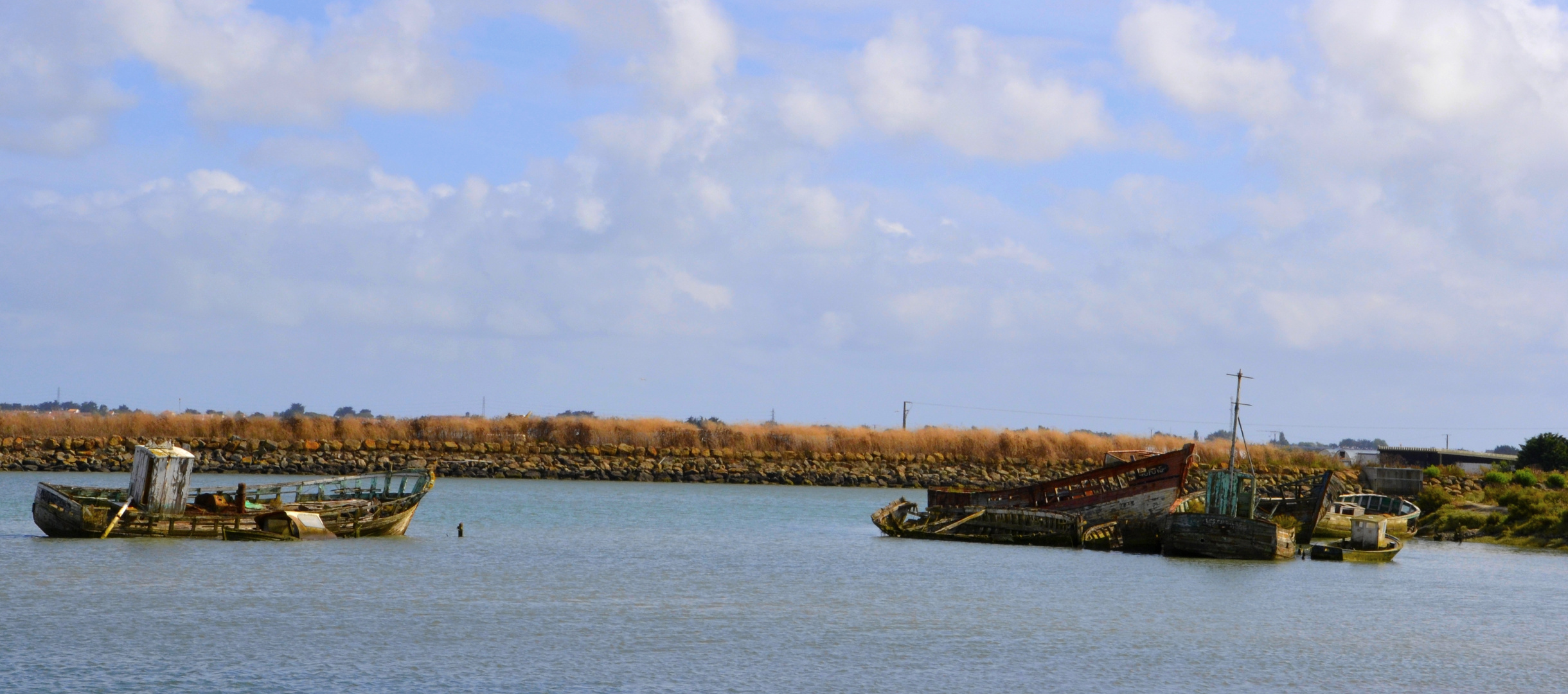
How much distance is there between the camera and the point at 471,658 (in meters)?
23.5

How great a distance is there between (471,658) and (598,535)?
80.1 ft

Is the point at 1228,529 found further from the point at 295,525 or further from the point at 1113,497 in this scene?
the point at 295,525

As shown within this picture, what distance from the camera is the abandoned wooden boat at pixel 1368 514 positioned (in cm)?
5191

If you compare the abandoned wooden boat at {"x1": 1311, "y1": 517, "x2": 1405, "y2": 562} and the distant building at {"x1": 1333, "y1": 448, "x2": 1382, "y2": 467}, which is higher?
the distant building at {"x1": 1333, "y1": 448, "x2": 1382, "y2": 467}

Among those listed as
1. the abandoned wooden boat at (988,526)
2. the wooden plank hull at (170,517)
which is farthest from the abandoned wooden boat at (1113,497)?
the wooden plank hull at (170,517)

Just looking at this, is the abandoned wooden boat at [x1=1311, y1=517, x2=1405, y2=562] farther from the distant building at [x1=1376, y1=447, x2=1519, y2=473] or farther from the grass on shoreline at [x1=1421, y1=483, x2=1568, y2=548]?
the distant building at [x1=1376, y1=447, x2=1519, y2=473]

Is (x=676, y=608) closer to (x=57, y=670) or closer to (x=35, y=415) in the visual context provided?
(x=57, y=670)

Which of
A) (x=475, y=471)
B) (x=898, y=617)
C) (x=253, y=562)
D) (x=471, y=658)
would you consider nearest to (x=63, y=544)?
(x=253, y=562)

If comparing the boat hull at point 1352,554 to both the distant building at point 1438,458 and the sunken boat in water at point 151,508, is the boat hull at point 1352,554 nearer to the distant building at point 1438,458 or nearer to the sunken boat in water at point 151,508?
the sunken boat in water at point 151,508

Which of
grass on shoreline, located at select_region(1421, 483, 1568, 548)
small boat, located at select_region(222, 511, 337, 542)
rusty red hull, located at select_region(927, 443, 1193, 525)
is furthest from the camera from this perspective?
grass on shoreline, located at select_region(1421, 483, 1568, 548)

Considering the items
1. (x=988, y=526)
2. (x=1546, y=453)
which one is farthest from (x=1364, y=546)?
(x=1546, y=453)

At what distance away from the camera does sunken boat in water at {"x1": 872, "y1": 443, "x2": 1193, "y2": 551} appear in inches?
1855

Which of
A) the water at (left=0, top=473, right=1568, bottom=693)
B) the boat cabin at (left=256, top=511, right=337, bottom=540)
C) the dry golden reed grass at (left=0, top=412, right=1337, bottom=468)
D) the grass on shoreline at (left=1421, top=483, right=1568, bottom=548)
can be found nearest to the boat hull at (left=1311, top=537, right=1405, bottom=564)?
the water at (left=0, top=473, right=1568, bottom=693)

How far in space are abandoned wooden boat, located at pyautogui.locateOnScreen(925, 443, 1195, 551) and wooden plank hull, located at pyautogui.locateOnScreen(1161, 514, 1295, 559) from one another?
2411 millimetres
